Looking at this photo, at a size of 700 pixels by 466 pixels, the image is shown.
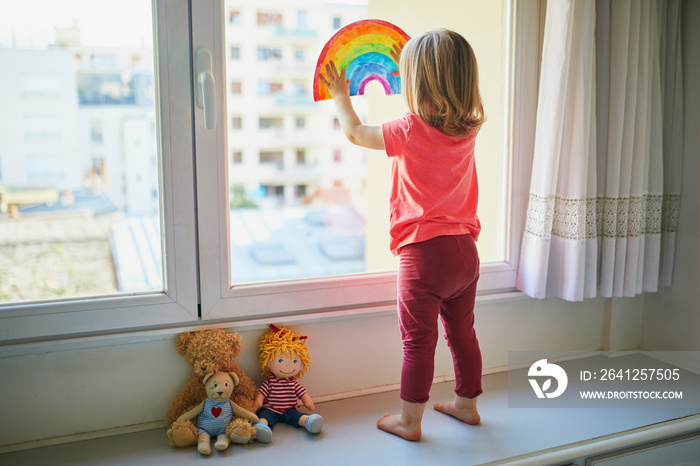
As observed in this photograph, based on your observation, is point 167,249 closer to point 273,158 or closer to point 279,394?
point 273,158

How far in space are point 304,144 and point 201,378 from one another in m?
0.69

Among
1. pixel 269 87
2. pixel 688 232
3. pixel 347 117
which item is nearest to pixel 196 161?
pixel 269 87

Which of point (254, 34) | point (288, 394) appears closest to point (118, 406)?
point (288, 394)

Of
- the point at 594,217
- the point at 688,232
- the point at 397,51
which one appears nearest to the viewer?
the point at 397,51

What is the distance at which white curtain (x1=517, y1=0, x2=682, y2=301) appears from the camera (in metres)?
1.77

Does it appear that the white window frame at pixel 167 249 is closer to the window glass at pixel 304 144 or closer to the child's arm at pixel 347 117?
the window glass at pixel 304 144

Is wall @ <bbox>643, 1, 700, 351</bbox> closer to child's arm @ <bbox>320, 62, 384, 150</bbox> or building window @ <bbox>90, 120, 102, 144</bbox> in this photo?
child's arm @ <bbox>320, 62, 384, 150</bbox>

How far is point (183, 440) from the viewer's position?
1451mm

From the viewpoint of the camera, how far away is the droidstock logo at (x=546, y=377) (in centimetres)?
182

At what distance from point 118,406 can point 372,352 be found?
2.34ft

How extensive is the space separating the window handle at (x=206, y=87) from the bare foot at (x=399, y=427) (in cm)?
88

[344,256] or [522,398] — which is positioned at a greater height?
[344,256]

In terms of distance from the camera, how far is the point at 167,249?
60.6 inches

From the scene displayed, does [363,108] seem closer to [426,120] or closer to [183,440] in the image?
[426,120]
